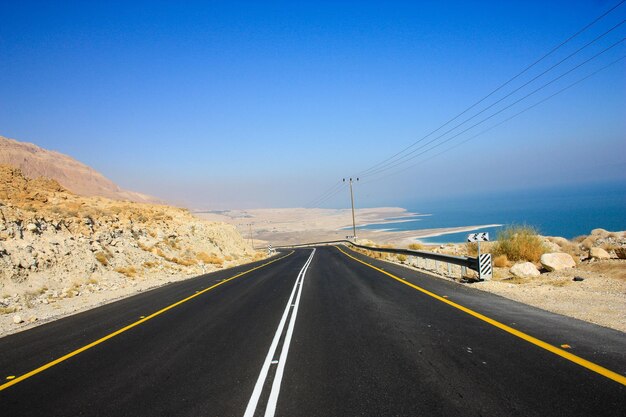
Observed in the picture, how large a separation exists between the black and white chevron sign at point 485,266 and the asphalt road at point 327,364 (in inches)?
148

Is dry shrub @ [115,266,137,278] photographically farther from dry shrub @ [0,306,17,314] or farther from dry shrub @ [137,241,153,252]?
dry shrub @ [0,306,17,314]

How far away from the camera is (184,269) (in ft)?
85.4

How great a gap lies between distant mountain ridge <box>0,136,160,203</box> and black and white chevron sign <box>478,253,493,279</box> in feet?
493

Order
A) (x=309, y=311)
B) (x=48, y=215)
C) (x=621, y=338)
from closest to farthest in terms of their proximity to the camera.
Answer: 1. (x=621, y=338)
2. (x=309, y=311)
3. (x=48, y=215)

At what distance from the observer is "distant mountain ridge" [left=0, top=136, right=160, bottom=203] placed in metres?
142

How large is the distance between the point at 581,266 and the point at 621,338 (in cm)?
1043

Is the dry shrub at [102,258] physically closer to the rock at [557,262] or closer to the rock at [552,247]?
the rock at [557,262]

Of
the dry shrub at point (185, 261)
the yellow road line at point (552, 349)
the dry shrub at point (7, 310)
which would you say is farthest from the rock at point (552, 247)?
the dry shrub at point (7, 310)

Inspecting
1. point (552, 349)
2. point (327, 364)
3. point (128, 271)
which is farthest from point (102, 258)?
point (552, 349)

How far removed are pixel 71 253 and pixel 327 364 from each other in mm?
18855

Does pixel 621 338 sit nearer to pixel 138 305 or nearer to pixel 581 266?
pixel 581 266

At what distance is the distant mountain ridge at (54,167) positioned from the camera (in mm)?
142375

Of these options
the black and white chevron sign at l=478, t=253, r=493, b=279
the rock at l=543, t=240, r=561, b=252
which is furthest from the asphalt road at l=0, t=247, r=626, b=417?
the rock at l=543, t=240, r=561, b=252

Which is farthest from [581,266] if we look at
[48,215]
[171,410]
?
[48,215]
